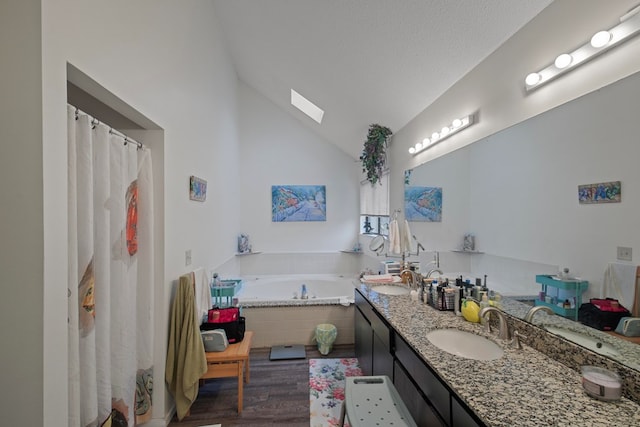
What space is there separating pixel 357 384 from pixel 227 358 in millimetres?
1147

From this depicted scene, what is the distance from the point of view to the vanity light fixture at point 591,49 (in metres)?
1.01

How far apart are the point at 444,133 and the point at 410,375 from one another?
69.9 inches

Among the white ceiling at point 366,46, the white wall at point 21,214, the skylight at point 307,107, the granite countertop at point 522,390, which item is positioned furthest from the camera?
the skylight at point 307,107

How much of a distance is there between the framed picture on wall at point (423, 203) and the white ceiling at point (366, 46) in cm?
77

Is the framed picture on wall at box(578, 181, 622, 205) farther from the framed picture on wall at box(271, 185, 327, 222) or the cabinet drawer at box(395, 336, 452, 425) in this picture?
the framed picture on wall at box(271, 185, 327, 222)

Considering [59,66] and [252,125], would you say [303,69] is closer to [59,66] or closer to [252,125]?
[252,125]

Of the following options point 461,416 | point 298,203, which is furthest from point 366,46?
point 298,203

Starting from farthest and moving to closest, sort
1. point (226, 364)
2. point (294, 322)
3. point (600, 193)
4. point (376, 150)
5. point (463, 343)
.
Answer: point (376, 150) → point (294, 322) → point (226, 364) → point (463, 343) → point (600, 193)

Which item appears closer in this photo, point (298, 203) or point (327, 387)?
point (327, 387)

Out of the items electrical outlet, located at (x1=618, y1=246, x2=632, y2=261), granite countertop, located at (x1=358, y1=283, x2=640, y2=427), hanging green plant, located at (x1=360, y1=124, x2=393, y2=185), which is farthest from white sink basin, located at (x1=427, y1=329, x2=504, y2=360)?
hanging green plant, located at (x1=360, y1=124, x2=393, y2=185)

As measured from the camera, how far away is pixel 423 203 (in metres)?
2.74

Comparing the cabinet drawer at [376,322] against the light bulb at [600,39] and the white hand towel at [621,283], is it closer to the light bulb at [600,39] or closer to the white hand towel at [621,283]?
the white hand towel at [621,283]

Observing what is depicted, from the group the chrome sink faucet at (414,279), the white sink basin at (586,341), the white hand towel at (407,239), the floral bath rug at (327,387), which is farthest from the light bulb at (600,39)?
the floral bath rug at (327,387)

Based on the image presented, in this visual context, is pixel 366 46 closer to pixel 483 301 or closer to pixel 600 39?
pixel 600 39
